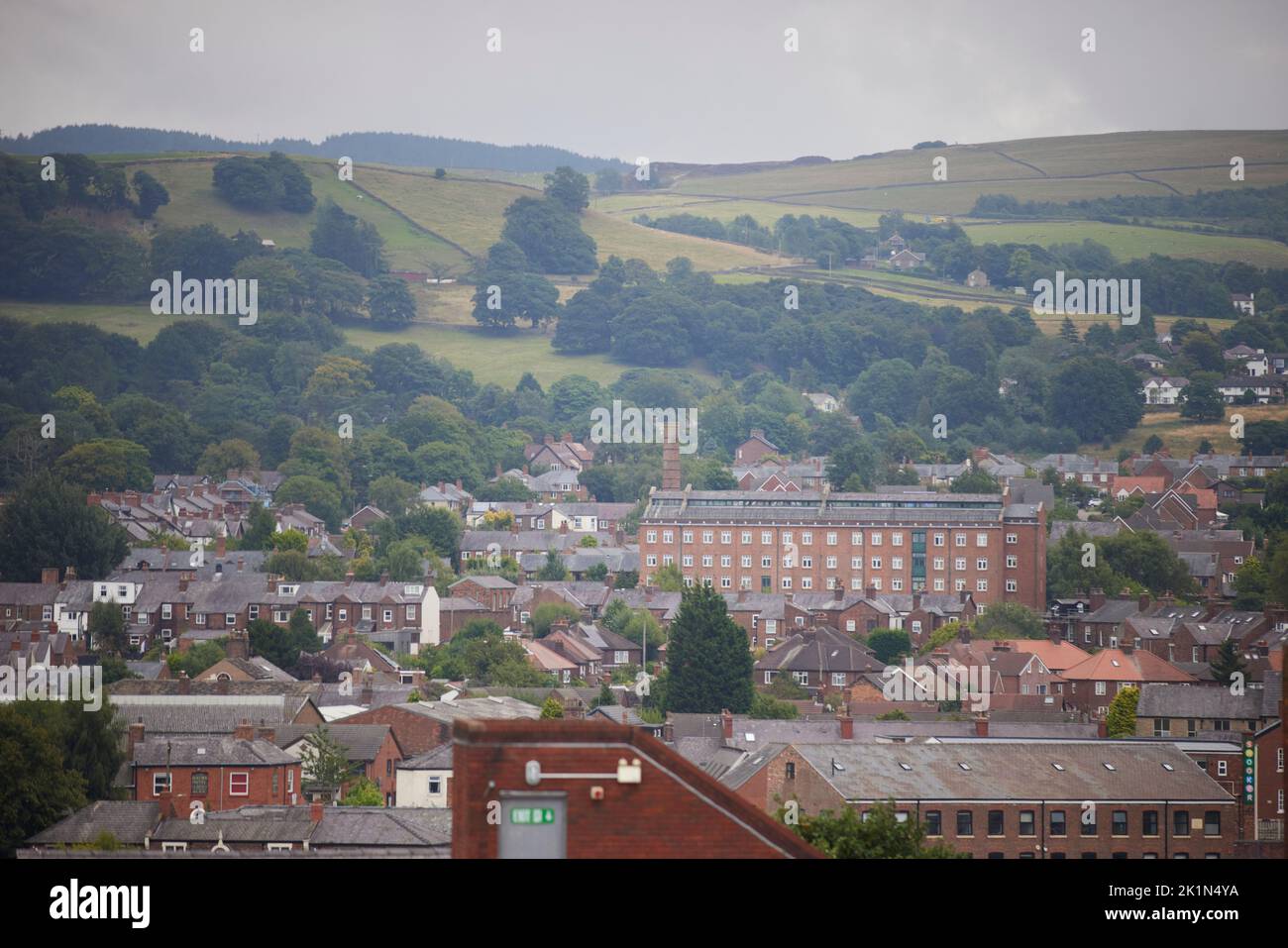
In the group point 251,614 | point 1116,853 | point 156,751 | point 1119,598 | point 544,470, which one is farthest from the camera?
point 544,470

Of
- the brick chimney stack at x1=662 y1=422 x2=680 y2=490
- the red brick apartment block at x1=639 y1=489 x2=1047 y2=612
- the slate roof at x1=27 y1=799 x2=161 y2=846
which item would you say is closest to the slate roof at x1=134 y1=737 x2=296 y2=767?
the slate roof at x1=27 y1=799 x2=161 y2=846

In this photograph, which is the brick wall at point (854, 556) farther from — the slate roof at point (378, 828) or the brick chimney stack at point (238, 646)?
the slate roof at point (378, 828)

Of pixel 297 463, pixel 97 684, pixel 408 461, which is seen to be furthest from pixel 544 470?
pixel 97 684

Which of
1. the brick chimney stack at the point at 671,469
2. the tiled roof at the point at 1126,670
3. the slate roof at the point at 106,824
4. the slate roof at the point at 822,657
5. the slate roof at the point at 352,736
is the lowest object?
the slate roof at the point at 822,657

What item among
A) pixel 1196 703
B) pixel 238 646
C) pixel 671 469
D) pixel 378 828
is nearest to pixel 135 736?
pixel 378 828

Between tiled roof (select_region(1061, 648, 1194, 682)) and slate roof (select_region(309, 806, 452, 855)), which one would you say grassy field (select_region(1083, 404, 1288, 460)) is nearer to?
tiled roof (select_region(1061, 648, 1194, 682))

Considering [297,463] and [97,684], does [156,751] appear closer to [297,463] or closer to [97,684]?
[97,684]

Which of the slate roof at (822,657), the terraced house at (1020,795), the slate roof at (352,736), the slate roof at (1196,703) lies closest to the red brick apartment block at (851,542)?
the slate roof at (822,657)

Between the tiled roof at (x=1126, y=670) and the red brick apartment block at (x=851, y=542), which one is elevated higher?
the red brick apartment block at (x=851, y=542)
